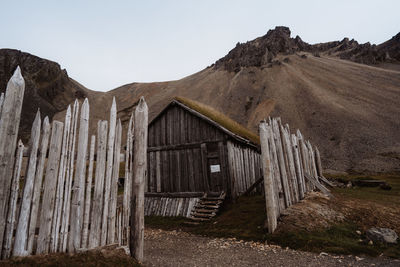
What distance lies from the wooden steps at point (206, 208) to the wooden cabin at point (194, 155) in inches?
16.0

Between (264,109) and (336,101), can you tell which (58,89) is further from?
(336,101)

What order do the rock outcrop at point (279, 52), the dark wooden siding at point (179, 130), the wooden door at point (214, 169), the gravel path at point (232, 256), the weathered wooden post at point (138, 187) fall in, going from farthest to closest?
the rock outcrop at point (279, 52), the dark wooden siding at point (179, 130), the wooden door at point (214, 169), the gravel path at point (232, 256), the weathered wooden post at point (138, 187)

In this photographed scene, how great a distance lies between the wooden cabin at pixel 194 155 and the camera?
11102 millimetres

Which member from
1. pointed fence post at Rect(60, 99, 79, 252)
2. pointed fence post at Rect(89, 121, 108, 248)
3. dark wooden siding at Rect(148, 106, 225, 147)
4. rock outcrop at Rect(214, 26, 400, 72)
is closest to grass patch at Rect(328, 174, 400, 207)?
dark wooden siding at Rect(148, 106, 225, 147)

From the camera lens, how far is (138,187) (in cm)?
403

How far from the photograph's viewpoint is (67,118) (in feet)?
10.8

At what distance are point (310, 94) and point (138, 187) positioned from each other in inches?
2180

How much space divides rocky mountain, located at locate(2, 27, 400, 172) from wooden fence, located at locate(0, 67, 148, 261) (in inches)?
1296

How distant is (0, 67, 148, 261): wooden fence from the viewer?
9.14 feet

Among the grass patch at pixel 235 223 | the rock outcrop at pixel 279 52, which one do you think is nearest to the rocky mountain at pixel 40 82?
the rock outcrop at pixel 279 52

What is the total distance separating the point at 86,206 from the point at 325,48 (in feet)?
437

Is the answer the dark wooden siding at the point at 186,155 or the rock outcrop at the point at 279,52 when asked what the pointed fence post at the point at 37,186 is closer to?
the dark wooden siding at the point at 186,155

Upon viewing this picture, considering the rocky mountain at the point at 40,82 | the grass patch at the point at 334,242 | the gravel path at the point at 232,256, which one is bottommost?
the gravel path at the point at 232,256

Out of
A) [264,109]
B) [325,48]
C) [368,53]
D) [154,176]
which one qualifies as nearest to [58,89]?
[264,109]
